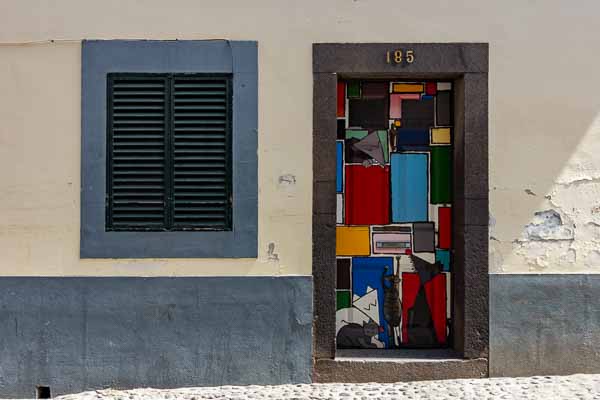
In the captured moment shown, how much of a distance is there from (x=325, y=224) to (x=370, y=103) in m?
1.16

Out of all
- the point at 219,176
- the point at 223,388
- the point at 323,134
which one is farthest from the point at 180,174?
the point at 223,388

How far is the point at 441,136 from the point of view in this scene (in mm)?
6391

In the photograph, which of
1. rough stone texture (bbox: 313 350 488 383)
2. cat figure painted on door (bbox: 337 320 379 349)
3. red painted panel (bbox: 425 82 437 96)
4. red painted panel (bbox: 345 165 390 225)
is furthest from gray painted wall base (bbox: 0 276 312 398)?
red painted panel (bbox: 425 82 437 96)

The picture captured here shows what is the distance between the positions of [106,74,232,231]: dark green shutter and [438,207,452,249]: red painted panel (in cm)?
178

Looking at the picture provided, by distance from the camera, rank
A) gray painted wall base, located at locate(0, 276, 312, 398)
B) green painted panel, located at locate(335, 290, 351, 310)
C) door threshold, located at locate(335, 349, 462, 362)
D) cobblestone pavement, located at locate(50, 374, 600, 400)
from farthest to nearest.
→ green painted panel, located at locate(335, 290, 351, 310) < door threshold, located at locate(335, 349, 462, 362) < gray painted wall base, located at locate(0, 276, 312, 398) < cobblestone pavement, located at locate(50, 374, 600, 400)

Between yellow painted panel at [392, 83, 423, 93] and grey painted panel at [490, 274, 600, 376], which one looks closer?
grey painted panel at [490, 274, 600, 376]

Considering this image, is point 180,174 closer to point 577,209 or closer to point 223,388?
point 223,388

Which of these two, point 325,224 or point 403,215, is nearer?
point 325,224

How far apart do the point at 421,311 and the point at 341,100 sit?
1.87 meters

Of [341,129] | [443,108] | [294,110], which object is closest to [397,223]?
[341,129]

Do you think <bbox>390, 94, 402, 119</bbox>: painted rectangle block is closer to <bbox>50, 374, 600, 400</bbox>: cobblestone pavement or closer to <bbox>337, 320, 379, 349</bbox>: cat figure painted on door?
<bbox>337, 320, 379, 349</bbox>: cat figure painted on door

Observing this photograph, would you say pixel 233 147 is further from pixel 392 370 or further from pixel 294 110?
pixel 392 370

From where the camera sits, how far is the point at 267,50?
5988 mm

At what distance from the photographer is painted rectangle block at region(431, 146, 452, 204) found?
20.9 ft
